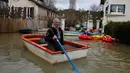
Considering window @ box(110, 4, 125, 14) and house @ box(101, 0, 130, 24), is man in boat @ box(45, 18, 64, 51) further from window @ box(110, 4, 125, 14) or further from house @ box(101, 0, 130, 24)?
window @ box(110, 4, 125, 14)

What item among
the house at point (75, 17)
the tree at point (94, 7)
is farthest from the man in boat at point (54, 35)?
the tree at point (94, 7)

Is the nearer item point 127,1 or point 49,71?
point 49,71

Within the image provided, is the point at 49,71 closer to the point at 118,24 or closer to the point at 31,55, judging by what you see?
the point at 31,55

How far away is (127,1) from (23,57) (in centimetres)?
1652

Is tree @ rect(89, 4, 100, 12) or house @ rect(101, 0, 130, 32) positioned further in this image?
tree @ rect(89, 4, 100, 12)

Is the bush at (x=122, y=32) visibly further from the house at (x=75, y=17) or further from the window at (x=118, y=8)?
the house at (x=75, y=17)

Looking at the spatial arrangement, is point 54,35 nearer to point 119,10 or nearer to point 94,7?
point 119,10

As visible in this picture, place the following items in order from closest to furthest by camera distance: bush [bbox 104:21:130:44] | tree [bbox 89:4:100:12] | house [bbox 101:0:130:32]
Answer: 1. bush [bbox 104:21:130:44]
2. house [bbox 101:0:130:32]
3. tree [bbox 89:4:100:12]

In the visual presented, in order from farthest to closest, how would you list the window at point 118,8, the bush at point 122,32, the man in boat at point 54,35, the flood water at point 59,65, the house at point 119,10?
the window at point 118,8, the house at point 119,10, the bush at point 122,32, the man in boat at point 54,35, the flood water at point 59,65

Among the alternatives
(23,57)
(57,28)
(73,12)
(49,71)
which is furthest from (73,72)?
(73,12)

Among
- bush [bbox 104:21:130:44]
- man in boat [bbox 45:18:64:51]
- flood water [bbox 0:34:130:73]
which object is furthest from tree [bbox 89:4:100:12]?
man in boat [bbox 45:18:64:51]

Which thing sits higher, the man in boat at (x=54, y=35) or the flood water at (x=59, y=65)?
the man in boat at (x=54, y=35)

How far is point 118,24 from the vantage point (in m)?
16.7

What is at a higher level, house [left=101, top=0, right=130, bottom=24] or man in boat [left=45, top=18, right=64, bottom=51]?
house [left=101, top=0, right=130, bottom=24]
